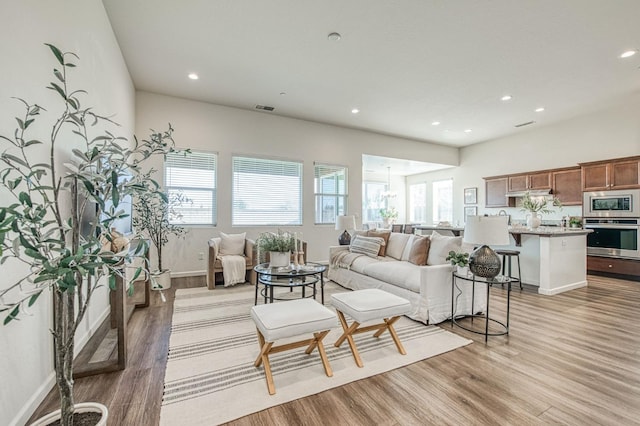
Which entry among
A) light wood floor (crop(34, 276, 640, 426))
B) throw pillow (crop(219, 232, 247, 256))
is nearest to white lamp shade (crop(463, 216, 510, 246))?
light wood floor (crop(34, 276, 640, 426))

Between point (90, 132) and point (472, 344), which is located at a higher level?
point (90, 132)

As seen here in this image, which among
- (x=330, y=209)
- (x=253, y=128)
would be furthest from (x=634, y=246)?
(x=253, y=128)

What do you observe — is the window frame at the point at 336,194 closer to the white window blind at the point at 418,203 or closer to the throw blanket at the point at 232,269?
the throw blanket at the point at 232,269

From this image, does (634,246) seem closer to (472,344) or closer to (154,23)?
(472,344)

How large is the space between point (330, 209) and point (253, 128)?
260 cm

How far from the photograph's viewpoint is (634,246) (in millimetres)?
5359

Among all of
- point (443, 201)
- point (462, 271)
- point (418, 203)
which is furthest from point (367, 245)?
point (418, 203)

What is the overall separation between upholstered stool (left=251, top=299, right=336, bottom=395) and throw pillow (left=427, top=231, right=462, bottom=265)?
203cm

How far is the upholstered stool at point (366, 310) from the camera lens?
2336mm

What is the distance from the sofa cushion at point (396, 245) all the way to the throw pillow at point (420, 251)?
45 centimetres

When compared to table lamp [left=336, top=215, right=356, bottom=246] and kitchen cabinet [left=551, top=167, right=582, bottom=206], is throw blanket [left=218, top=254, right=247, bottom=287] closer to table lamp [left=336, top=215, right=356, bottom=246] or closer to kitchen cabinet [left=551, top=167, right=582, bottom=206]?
table lamp [left=336, top=215, right=356, bottom=246]

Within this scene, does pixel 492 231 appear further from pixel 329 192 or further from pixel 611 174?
pixel 611 174

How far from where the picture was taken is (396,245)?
456 cm

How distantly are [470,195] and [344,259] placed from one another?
606cm
